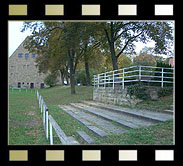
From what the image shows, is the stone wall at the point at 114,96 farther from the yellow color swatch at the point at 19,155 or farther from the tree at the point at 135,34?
the yellow color swatch at the point at 19,155

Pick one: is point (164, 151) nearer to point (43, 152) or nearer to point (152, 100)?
point (43, 152)

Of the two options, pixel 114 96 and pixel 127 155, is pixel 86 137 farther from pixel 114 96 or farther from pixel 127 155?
pixel 114 96

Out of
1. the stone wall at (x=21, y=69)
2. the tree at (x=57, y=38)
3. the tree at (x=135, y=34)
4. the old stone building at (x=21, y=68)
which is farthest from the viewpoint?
the tree at (x=57, y=38)

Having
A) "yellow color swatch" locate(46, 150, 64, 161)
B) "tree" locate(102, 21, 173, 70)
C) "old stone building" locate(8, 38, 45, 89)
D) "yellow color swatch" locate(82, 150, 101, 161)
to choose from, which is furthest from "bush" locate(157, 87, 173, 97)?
"yellow color swatch" locate(46, 150, 64, 161)

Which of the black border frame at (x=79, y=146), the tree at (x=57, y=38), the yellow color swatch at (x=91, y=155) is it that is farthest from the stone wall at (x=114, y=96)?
the yellow color swatch at (x=91, y=155)

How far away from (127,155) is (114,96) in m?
6.83

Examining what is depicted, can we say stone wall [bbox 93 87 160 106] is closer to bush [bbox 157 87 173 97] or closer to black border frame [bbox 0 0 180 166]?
bush [bbox 157 87 173 97]

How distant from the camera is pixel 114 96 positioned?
876 cm

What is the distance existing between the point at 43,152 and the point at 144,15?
5.99 feet

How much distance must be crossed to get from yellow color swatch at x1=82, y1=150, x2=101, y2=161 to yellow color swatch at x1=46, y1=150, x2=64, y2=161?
23 centimetres

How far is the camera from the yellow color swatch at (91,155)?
1961 mm

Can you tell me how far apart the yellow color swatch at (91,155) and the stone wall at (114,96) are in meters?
5.46

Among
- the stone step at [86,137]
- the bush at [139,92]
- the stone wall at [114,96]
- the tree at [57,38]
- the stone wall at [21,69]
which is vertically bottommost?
the stone step at [86,137]

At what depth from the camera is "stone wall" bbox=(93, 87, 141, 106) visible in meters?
7.52
